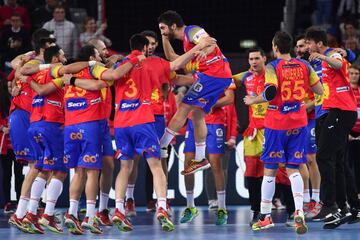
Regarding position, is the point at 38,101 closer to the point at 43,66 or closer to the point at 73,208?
the point at 43,66

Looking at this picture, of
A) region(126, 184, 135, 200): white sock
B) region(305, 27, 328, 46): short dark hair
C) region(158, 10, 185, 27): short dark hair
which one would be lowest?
region(126, 184, 135, 200): white sock

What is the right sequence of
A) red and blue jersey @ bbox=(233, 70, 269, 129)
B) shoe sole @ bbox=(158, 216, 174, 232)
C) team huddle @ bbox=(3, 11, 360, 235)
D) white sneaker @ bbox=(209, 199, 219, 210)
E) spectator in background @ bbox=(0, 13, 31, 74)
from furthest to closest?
spectator in background @ bbox=(0, 13, 31, 74), white sneaker @ bbox=(209, 199, 219, 210), red and blue jersey @ bbox=(233, 70, 269, 129), team huddle @ bbox=(3, 11, 360, 235), shoe sole @ bbox=(158, 216, 174, 232)

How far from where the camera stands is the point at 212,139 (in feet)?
45.9

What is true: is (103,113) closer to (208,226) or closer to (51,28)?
(208,226)

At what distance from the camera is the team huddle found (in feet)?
37.9

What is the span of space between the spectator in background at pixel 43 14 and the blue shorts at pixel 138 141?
783 cm

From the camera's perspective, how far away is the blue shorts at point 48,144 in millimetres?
12203

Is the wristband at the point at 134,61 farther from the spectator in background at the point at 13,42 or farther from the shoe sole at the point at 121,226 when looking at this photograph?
the spectator in background at the point at 13,42

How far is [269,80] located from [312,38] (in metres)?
1.18

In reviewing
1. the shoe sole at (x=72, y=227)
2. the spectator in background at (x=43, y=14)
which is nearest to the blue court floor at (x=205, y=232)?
the shoe sole at (x=72, y=227)

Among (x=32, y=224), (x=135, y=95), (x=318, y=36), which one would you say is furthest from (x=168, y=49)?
(x=32, y=224)

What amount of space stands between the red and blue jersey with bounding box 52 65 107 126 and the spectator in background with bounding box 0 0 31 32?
683 cm

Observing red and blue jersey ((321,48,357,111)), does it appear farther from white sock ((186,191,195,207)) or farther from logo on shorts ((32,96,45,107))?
logo on shorts ((32,96,45,107))

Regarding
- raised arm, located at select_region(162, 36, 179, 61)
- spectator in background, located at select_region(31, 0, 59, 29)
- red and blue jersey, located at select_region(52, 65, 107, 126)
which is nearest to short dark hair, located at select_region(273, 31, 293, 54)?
raised arm, located at select_region(162, 36, 179, 61)
